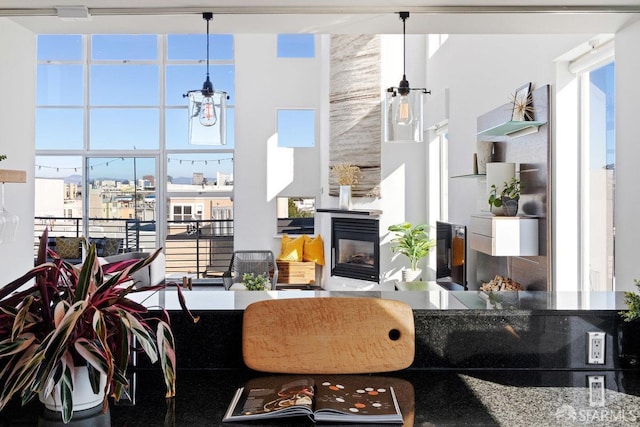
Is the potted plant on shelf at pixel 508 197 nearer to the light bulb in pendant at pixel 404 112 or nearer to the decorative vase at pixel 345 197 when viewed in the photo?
the light bulb in pendant at pixel 404 112

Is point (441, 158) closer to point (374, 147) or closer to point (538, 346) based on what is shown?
point (374, 147)

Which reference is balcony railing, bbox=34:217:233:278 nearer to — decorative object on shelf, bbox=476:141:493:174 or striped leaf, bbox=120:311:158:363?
decorative object on shelf, bbox=476:141:493:174

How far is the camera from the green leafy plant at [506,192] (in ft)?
11.7

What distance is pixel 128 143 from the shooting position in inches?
348

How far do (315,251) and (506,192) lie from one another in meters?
4.73

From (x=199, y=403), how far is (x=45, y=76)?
8959 mm

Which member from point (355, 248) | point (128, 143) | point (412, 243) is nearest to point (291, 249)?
point (355, 248)

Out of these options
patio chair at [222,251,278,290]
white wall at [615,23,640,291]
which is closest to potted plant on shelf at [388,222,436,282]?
patio chair at [222,251,278,290]

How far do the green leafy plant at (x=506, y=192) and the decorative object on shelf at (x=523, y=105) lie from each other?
0.43 m

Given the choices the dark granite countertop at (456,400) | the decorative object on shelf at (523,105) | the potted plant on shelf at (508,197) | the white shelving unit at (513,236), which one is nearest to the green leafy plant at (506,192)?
the potted plant on shelf at (508,197)

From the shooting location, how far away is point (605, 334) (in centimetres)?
156

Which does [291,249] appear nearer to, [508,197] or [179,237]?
[179,237]

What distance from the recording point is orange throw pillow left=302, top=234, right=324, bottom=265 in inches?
319

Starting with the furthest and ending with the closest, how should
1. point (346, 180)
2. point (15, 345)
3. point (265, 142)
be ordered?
point (265, 142) → point (346, 180) → point (15, 345)
